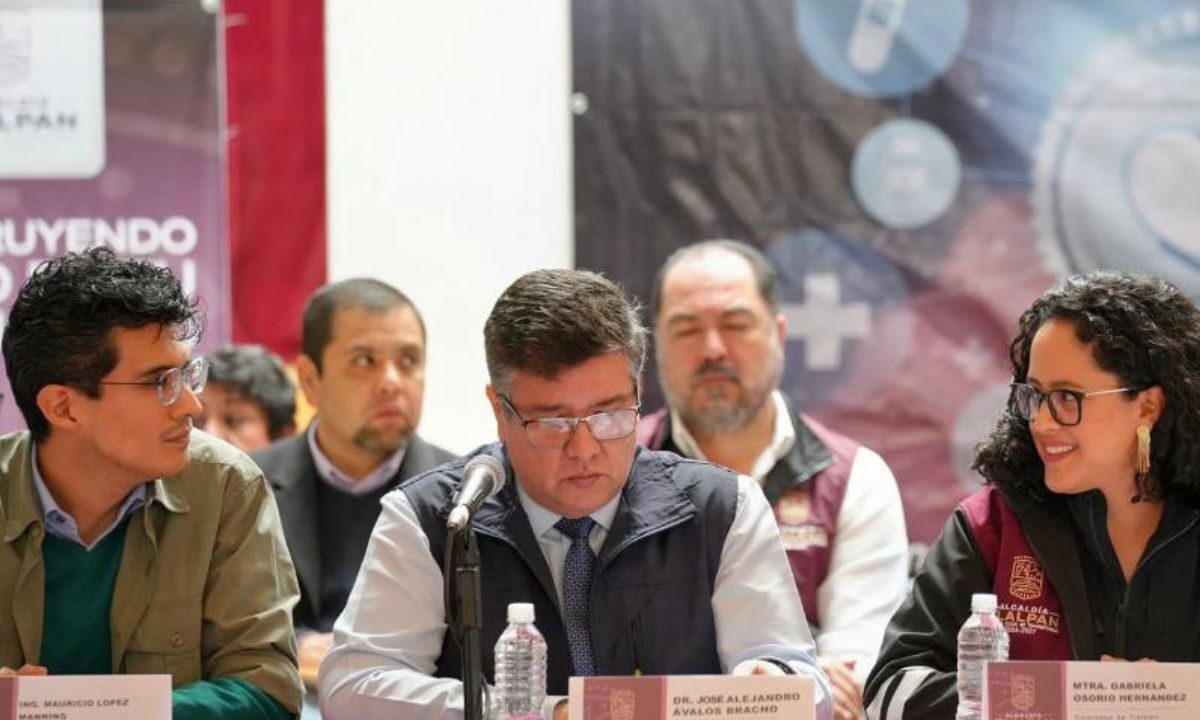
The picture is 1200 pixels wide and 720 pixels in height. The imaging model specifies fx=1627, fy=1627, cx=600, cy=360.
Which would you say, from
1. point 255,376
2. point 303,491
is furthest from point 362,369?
point 255,376

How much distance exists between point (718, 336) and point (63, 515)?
187 cm

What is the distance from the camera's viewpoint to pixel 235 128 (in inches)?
191

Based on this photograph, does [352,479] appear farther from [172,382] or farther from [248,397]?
[172,382]

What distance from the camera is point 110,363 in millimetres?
2738

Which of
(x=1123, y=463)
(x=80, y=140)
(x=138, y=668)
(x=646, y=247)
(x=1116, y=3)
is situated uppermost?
(x=1116, y=3)

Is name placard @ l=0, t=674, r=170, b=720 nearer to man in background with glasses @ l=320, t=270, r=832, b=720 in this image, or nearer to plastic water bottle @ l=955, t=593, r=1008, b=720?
man in background with glasses @ l=320, t=270, r=832, b=720

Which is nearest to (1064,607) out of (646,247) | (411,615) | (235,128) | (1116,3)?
(411,615)

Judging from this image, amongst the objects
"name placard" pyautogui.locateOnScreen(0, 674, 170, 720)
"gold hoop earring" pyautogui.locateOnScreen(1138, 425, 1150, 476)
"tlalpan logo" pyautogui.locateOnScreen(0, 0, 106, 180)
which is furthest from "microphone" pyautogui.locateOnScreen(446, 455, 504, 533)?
"tlalpan logo" pyautogui.locateOnScreen(0, 0, 106, 180)

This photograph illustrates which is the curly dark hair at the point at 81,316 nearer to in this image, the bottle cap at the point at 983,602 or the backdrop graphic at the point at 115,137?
the bottle cap at the point at 983,602

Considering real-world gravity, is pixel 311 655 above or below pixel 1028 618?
below

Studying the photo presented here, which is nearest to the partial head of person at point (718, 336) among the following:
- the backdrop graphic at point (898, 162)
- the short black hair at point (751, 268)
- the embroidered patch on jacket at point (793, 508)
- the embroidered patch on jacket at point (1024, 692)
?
the short black hair at point (751, 268)

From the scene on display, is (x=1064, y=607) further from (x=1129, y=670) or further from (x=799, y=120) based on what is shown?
(x=799, y=120)

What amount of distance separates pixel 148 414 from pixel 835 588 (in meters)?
1.74

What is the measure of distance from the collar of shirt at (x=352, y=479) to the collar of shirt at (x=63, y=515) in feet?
4.29
